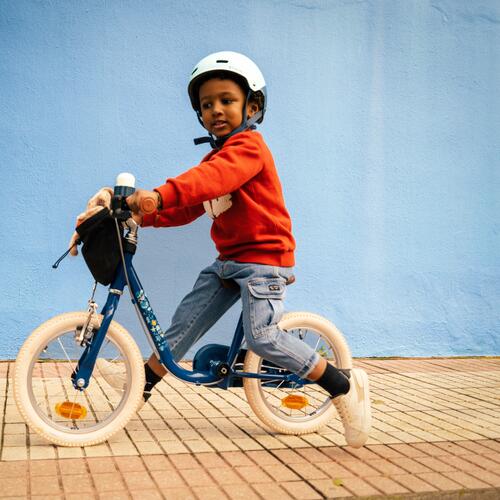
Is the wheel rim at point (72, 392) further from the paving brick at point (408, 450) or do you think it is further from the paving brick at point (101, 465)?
the paving brick at point (408, 450)

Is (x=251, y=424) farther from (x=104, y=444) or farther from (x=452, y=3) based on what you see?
(x=452, y=3)

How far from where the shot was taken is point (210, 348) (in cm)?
364

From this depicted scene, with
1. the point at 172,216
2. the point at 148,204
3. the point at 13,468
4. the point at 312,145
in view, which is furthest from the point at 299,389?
the point at 312,145

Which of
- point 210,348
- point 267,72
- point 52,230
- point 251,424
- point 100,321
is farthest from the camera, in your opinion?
point 267,72

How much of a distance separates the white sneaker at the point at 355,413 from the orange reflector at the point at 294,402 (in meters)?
0.29

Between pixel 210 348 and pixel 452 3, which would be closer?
pixel 210 348

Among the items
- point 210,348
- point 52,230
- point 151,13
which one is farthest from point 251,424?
point 151,13

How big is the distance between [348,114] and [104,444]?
11.2 ft

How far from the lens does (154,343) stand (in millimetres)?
3451

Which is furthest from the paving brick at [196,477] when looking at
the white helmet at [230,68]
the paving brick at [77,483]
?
the white helmet at [230,68]

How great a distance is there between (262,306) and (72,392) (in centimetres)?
100

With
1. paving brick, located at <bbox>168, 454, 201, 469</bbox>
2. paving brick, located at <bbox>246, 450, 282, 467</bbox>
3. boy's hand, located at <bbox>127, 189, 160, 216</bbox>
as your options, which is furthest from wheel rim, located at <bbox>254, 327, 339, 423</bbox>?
boy's hand, located at <bbox>127, 189, 160, 216</bbox>

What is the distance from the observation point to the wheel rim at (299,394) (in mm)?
3680

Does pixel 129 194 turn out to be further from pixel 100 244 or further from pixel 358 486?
pixel 358 486
